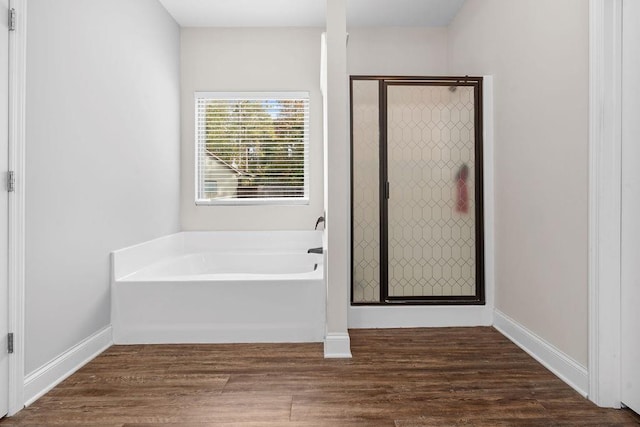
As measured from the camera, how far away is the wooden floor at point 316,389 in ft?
5.57

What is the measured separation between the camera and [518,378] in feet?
6.77

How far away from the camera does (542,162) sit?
2273 mm

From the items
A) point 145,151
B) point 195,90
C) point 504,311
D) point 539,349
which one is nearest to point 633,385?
point 539,349

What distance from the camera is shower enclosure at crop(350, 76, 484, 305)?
2928mm

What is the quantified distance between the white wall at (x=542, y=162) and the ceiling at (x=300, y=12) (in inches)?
29.4

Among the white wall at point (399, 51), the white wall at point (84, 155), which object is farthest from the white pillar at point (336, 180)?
the white wall at point (399, 51)

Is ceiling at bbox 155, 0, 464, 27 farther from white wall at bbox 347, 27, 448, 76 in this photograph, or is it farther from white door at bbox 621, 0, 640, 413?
white door at bbox 621, 0, 640, 413

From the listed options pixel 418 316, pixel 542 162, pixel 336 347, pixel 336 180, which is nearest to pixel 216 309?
pixel 336 347

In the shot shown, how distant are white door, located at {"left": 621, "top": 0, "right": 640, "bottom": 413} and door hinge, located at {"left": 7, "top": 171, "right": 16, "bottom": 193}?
8.80 ft

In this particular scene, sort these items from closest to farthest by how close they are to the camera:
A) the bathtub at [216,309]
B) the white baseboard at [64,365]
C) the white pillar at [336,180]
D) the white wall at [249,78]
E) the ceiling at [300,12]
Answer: the white baseboard at [64,365]
the white pillar at [336,180]
the bathtub at [216,309]
the ceiling at [300,12]
the white wall at [249,78]

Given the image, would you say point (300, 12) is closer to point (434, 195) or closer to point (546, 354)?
point (434, 195)

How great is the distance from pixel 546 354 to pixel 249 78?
3.38 meters

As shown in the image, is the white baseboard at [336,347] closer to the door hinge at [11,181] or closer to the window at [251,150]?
the door hinge at [11,181]

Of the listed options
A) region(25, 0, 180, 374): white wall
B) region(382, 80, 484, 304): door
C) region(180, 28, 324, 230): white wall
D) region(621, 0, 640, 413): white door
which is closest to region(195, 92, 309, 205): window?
region(180, 28, 324, 230): white wall
